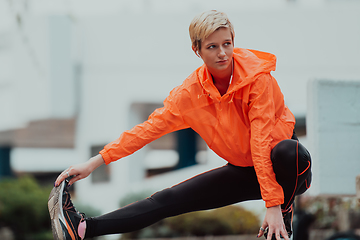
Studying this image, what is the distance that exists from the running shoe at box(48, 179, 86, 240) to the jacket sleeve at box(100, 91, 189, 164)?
0.31 m

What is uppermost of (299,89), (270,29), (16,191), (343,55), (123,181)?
(270,29)

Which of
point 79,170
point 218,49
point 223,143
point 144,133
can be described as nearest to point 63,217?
point 79,170

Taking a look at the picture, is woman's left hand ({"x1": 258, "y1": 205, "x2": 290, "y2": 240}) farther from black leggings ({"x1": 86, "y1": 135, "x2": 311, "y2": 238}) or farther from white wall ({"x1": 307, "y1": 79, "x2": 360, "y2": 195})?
white wall ({"x1": 307, "y1": 79, "x2": 360, "y2": 195})

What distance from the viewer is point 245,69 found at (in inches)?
93.6

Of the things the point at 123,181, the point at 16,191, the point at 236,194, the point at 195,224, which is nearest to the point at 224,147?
the point at 236,194

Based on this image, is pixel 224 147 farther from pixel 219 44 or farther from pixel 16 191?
pixel 16 191

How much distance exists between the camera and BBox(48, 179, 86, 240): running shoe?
2410 millimetres

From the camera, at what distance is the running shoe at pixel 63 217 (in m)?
2.41

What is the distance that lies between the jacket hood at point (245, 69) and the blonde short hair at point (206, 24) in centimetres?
21

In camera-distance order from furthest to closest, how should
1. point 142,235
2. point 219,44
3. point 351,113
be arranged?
point 142,235 → point 351,113 → point 219,44

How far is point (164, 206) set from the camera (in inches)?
103

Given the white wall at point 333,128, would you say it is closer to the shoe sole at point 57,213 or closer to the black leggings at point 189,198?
the black leggings at point 189,198


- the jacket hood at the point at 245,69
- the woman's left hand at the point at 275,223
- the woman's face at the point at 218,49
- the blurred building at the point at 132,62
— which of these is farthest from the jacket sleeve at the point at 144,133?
the blurred building at the point at 132,62

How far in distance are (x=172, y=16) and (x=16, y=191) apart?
565cm
